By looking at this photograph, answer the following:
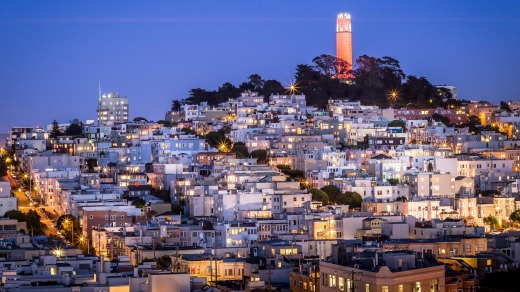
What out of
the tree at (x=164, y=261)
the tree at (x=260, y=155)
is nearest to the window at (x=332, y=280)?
the tree at (x=164, y=261)

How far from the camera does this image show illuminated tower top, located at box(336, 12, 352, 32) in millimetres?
88062

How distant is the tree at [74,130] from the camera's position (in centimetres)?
8166

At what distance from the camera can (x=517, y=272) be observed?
104 feet

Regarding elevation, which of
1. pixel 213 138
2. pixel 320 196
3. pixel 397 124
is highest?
pixel 397 124

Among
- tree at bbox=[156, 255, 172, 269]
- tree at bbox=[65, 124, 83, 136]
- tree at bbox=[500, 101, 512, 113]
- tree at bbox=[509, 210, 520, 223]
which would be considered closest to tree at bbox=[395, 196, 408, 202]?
tree at bbox=[509, 210, 520, 223]

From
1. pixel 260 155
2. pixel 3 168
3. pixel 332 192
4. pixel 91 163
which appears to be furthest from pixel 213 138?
pixel 332 192

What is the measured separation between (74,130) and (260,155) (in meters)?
19.6

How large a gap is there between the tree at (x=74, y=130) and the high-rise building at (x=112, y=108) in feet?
28.9

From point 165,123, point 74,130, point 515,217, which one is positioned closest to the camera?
point 515,217

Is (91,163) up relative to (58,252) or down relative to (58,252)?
up

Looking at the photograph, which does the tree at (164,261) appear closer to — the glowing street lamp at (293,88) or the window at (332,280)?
the window at (332,280)

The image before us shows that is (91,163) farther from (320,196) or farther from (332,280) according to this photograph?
(332,280)

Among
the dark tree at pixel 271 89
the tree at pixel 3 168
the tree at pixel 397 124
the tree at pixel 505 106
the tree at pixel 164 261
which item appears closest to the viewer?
the tree at pixel 164 261

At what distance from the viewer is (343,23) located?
290ft
